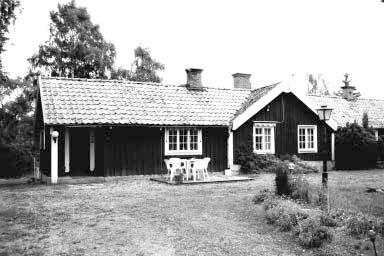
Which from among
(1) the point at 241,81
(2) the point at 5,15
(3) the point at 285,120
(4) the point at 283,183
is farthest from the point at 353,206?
(1) the point at 241,81

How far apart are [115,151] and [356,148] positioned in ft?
41.7

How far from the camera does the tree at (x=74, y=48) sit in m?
33.7

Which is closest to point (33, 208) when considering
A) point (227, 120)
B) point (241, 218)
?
point (241, 218)

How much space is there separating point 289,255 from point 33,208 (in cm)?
707

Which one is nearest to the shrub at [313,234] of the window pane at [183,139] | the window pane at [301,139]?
the window pane at [183,139]

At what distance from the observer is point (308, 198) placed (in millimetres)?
10945

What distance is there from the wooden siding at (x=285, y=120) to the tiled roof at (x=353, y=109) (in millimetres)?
3021

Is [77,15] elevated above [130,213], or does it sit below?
above

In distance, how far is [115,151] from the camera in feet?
62.0

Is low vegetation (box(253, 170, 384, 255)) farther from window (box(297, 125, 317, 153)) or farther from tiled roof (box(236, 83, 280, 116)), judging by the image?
window (box(297, 125, 317, 153))

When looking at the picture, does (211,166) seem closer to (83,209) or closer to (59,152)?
(59,152)

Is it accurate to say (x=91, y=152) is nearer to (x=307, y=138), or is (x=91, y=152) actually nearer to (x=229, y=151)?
(x=229, y=151)

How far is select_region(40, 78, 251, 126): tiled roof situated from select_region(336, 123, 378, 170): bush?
5.81 meters

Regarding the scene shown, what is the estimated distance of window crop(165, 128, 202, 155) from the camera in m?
20.1
